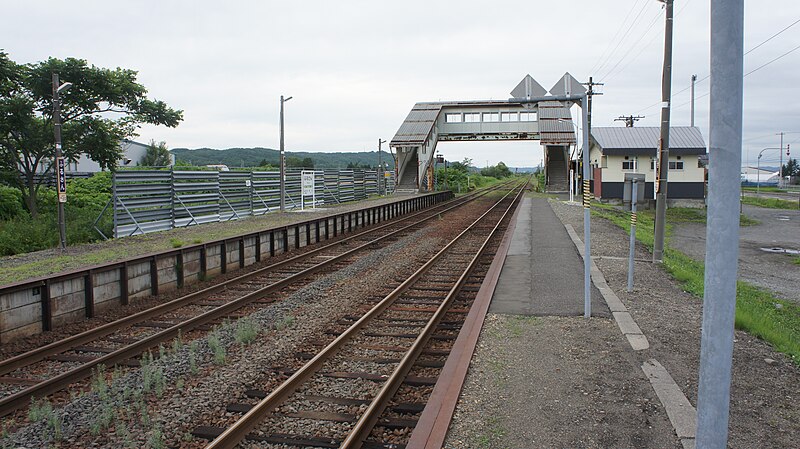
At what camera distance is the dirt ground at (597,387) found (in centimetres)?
427

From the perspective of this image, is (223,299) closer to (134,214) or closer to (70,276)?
(70,276)

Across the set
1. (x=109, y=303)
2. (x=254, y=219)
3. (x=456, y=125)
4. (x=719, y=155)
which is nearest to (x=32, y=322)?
(x=109, y=303)

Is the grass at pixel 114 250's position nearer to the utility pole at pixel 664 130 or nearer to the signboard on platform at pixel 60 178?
the signboard on platform at pixel 60 178

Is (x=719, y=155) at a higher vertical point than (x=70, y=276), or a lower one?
higher

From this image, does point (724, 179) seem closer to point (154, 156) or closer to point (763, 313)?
point (763, 313)

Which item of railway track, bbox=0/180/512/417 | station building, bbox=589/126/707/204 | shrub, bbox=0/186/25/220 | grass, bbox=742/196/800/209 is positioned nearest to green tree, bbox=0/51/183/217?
shrub, bbox=0/186/25/220

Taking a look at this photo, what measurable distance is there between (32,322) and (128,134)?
673 inches

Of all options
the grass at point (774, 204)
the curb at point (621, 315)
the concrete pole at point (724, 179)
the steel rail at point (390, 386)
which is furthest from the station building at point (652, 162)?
the concrete pole at point (724, 179)

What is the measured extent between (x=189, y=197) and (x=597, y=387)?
1820cm

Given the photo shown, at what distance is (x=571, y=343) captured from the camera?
662cm

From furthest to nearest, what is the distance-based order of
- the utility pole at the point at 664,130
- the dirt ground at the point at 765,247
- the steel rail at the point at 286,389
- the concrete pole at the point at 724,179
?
1. the dirt ground at the point at 765,247
2. the utility pole at the point at 664,130
3. the steel rail at the point at 286,389
4. the concrete pole at the point at 724,179

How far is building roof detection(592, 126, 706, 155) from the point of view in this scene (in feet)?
113

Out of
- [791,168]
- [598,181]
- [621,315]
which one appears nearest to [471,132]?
[598,181]

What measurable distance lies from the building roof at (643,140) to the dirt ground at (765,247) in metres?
5.31
